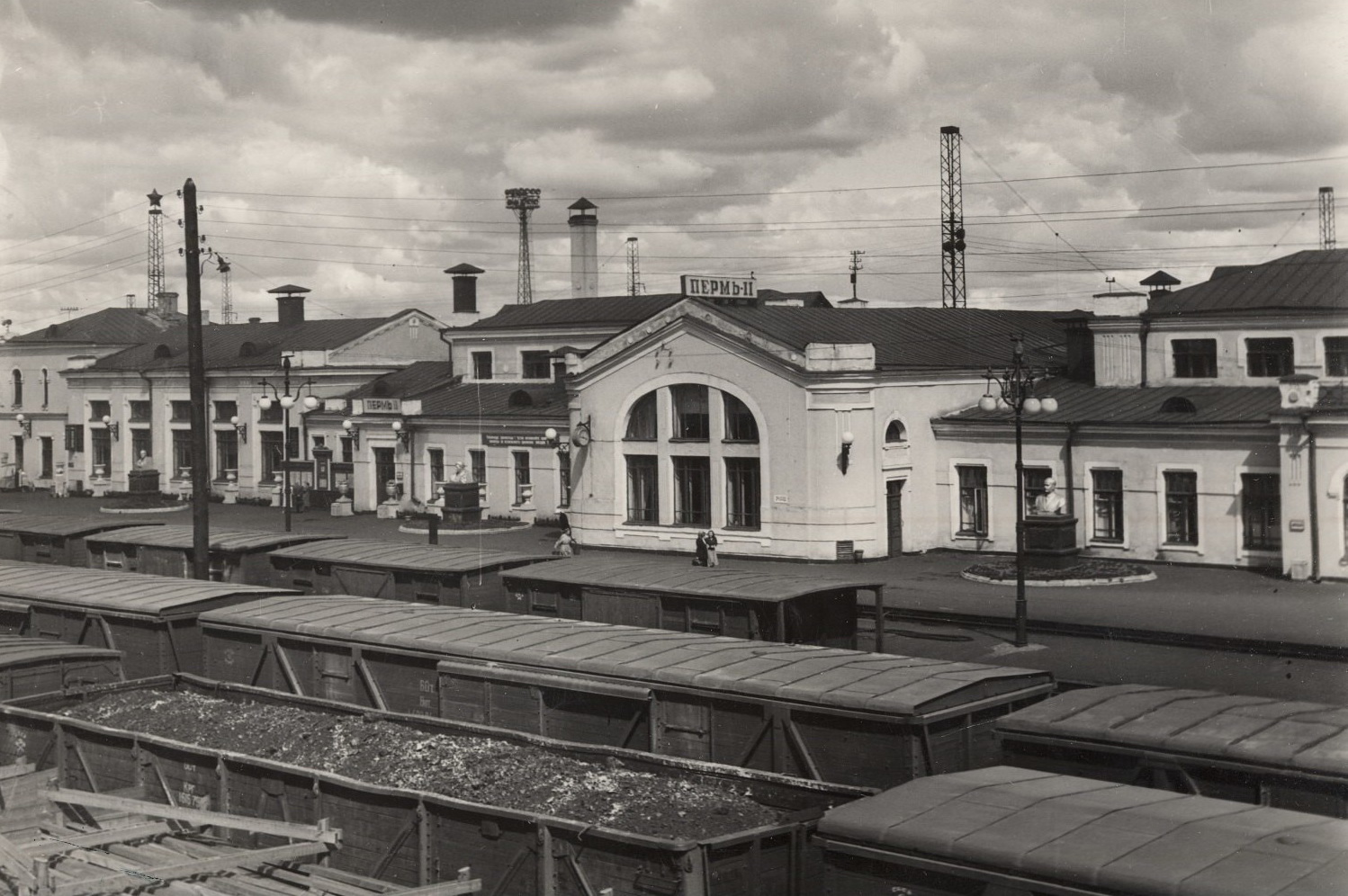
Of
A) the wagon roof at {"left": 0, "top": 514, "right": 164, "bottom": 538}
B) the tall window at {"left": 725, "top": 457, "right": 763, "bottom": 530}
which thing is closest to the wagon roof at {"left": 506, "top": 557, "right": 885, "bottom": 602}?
the wagon roof at {"left": 0, "top": 514, "right": 164, "bottom": 538}

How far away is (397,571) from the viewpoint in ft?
79.8

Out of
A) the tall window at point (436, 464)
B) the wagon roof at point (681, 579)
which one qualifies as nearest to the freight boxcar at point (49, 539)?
the wagon roof at point (681, 579)

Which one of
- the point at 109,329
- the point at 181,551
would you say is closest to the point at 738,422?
the point at 181,551

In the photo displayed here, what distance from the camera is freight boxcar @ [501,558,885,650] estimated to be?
19.6 meters

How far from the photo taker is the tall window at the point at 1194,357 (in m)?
35.8

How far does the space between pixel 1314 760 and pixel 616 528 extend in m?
29.4

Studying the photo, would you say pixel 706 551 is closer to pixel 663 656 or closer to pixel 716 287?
pixel 716 287

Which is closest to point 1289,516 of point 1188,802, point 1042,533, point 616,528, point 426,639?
point 1042,533

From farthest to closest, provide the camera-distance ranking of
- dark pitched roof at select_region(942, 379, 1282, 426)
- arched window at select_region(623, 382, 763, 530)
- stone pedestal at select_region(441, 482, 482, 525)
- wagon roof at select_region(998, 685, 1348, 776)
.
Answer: stone pedestal at select_region(441, 482, 482, 525) < arched window at select_region(623, 382, 763, 530) < dark pitched roof at select_region(942, 379, 1282, 426) < wagon roof at select_region(998, 685, 1348, 776)

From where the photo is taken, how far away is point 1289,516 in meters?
30.1

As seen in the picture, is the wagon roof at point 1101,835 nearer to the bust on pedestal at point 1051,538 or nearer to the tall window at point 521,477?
the bust on pedestal at point 1051,538

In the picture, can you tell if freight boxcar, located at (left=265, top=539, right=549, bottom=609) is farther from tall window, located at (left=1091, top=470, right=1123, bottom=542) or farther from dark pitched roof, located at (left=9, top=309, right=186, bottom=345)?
dark pitched roof, located at (left=9, top=309, right=186, bottom=345)

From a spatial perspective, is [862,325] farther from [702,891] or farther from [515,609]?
[702,891]

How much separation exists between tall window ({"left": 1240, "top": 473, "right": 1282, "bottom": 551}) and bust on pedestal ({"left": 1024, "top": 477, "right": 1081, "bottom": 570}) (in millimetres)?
3914
